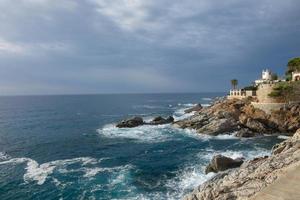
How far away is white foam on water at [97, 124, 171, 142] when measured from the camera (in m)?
61.8

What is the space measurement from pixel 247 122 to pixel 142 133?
922 inches

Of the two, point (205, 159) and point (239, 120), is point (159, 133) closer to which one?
point (239, 120)

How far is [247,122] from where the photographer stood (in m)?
65.5

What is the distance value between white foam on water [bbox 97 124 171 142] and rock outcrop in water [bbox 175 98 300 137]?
21.1 ft

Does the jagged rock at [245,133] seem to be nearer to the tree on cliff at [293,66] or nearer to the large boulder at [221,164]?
the large boulder at [221,164]

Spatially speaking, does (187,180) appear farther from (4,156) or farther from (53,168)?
(4,156)

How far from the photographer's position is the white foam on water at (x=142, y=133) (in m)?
61.8

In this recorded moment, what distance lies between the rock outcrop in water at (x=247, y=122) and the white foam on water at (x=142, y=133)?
6433 millimetres

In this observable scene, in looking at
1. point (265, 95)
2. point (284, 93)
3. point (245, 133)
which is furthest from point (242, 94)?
point (245, 133)

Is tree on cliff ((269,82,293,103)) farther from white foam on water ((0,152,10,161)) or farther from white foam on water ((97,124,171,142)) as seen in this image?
white foam on water ((0,152,10,161))

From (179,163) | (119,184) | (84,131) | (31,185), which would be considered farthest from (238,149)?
(84,131)

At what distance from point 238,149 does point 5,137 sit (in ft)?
169

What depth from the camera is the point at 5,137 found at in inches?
2692

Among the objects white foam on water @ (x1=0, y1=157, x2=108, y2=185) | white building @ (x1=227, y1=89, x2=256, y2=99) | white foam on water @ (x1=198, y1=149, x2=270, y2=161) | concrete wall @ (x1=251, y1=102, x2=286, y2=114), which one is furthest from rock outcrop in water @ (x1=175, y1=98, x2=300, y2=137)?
white foam on water @ (x1=0, y1=157, x2=108, y2=185)
